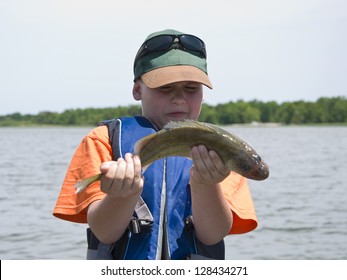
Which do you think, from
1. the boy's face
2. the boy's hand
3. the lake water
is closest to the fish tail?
the boy's hand

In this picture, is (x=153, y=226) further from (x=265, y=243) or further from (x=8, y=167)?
(x=8, y=167)

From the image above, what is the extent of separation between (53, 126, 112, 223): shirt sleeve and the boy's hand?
679 millimetres

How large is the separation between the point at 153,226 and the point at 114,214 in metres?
0.36

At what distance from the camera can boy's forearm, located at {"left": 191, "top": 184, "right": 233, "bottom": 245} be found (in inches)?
131

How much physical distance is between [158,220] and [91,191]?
18.2 inches

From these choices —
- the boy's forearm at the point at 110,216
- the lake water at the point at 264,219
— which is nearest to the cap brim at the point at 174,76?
the boy's forearm at the point at 110,216

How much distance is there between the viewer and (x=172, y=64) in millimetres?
3516

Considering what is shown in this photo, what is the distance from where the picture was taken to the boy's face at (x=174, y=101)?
3.45 metres

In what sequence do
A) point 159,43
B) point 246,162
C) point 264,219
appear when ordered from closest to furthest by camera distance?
point 246,162, point 159,43, point 264,219

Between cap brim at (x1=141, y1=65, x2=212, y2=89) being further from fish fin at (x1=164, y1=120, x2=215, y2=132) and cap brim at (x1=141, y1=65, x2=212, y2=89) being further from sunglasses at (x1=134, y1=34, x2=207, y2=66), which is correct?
fish fin at (x1=164, y1=120, x2=215, y2=132)

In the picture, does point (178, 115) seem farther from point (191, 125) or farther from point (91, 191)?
point (91, 191)

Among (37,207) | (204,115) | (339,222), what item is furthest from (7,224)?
(204,115)

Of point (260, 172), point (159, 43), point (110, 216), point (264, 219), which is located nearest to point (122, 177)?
point (110, 216)

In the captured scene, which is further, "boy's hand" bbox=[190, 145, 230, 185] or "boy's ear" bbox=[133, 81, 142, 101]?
"boy's ear" bbox=[133, 81, 142, 101]
